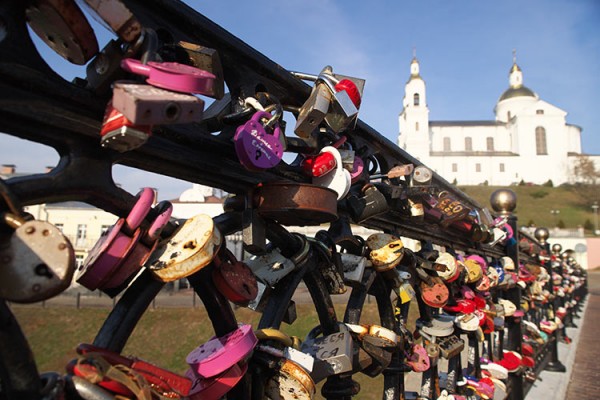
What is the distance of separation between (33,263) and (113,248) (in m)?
0.14

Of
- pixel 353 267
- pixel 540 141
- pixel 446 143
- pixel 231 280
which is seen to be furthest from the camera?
pixel 446 143

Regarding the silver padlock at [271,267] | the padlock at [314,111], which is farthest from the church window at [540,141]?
the silver padlock at [271,267]

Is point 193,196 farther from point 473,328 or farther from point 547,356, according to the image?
point 473,328

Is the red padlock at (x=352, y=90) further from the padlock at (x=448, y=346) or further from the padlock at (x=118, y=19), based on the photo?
the padlock at (x=448, y=346)

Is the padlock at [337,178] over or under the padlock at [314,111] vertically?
under

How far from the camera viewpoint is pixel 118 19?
27.0 inches

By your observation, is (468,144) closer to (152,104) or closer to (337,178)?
(337,178)

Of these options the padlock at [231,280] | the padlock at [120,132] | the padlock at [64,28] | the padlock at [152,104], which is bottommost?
the padlock at [231,280]

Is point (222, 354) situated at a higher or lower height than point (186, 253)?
lower

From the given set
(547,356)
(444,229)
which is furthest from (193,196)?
(444,229)

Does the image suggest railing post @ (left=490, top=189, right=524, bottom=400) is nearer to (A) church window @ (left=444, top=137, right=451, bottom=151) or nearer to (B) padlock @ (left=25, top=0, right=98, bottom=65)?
(B) padlock @ (left=25, top=0, right=98, bottom=65)

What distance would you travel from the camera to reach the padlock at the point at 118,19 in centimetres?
66

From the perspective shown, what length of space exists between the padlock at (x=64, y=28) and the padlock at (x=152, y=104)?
0.11 meters

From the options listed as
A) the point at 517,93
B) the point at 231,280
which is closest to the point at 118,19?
the point at 231,280
